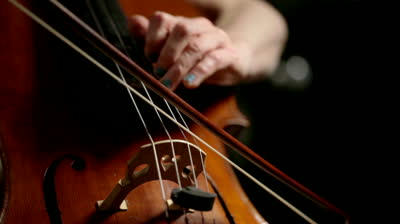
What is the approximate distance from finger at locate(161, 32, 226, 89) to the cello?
0.04 meters

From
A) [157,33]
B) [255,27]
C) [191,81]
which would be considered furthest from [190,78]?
[255,27]

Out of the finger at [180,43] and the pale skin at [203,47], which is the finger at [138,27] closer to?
the pale skin at [203,47]

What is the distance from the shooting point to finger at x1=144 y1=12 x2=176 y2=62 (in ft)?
1.95

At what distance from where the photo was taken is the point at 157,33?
23.4 inches

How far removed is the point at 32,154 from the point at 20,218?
0.09 meters

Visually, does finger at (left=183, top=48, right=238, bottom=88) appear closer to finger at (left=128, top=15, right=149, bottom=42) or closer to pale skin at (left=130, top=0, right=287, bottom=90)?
pale skin at (left=130, top=0, right=287, bottom=90)

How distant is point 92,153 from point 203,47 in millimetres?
238

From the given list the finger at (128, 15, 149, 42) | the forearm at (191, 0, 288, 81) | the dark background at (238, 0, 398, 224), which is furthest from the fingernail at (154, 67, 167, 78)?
the dark background at (238, 0, 398, 224)

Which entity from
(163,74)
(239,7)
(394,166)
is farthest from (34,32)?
(394,166)

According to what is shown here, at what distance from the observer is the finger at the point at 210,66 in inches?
21.5

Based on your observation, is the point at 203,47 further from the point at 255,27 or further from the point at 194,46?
the point at 255,27

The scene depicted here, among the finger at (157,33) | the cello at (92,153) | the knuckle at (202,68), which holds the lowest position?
the cello at (92,153)

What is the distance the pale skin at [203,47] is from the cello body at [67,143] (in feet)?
0.25

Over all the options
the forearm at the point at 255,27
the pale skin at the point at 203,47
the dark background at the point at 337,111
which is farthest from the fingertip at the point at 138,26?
the dark background at the point at 337,111
